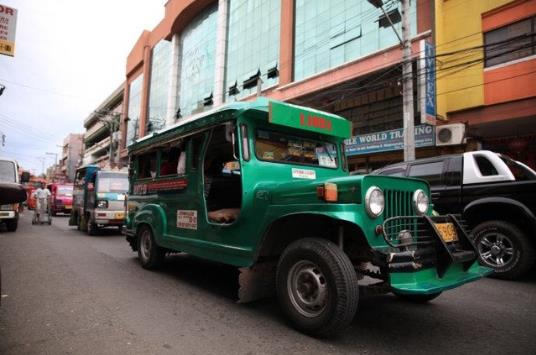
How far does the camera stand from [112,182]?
12797mm

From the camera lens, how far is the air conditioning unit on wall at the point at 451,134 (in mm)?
13508

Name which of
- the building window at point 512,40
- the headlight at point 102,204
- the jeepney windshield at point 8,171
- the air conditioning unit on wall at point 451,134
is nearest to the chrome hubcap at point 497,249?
the air conditioning unit on wall at point 451,134

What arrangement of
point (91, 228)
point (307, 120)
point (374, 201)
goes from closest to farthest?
point (374, 201) < point (307, 120) < point (91, 228)

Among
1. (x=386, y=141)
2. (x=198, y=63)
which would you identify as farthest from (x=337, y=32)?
(x=198, y=63)

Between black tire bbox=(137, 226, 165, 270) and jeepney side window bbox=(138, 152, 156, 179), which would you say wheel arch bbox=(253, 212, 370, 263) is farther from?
jeepney side window bbox=(138, 152, 156, 179)

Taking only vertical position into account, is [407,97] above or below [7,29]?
below

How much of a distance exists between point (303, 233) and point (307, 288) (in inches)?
26.0

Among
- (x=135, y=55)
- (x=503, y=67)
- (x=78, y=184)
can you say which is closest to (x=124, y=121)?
(x=135, y=55)

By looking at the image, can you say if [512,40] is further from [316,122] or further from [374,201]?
[374,201]

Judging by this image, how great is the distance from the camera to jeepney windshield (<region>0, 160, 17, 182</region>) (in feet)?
38.8

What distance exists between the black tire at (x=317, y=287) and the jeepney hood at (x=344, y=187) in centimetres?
42

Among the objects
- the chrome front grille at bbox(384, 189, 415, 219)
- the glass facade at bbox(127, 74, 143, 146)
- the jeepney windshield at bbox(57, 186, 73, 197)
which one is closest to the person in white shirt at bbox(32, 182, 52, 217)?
the jeepney windshield at bbox(57, 186, 73, 197)

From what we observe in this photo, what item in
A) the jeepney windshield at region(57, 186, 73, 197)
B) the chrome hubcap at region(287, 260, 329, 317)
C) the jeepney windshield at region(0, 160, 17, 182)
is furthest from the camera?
the jeepney windshield at region(57, 186, 73, 197)

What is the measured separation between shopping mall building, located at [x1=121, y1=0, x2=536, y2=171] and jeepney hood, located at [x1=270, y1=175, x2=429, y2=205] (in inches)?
425
